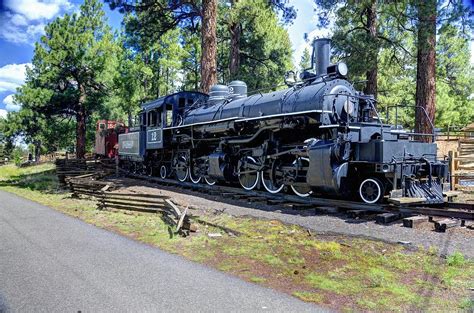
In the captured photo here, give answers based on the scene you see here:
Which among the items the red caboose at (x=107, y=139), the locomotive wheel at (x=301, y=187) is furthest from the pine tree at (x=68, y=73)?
the locomotive wheel at (x=301, y=187)

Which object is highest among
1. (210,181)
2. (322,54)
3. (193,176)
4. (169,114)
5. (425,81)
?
(322,54)

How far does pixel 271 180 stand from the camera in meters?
11.7

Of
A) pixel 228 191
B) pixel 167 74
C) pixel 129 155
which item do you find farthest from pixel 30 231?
pixel 167 74

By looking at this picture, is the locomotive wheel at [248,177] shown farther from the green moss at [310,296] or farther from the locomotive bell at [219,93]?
the green moss at [310,296]

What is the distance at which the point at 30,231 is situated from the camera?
7.76m

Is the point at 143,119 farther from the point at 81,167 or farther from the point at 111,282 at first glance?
the point at 111,282

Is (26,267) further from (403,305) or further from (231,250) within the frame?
(403,305)

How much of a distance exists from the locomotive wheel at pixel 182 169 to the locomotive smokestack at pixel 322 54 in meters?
6.87

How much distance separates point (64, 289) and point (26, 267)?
1.21 m

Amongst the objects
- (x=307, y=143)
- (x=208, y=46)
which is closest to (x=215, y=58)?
(x=208, y=46)

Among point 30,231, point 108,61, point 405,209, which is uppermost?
point 108,61

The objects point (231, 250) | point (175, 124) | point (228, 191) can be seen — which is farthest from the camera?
point (175, 124)

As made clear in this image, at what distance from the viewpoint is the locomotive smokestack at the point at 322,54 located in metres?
11.2

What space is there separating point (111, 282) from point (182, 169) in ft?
38.1
